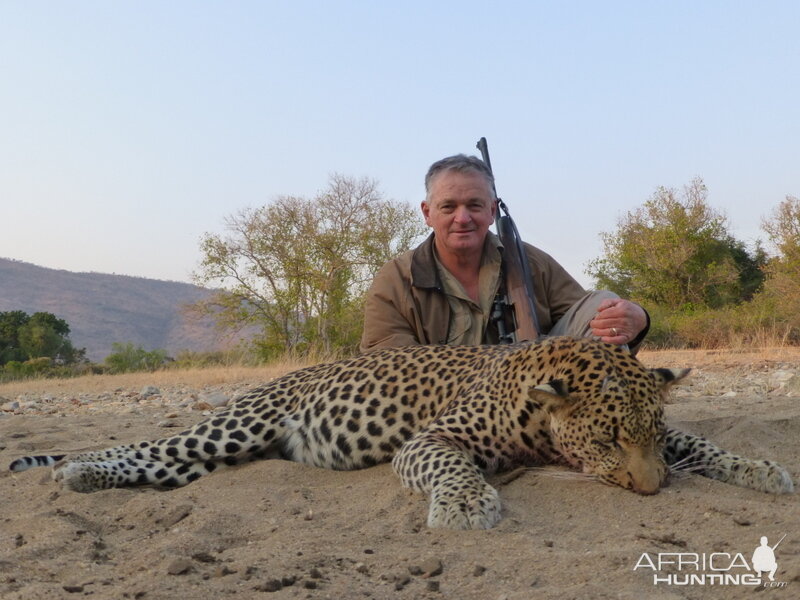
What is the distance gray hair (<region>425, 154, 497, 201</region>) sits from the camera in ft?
20.0

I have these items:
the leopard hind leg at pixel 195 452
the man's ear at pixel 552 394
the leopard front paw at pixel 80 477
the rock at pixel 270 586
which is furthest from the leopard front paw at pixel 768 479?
the leopard front paw at pixel 80 477

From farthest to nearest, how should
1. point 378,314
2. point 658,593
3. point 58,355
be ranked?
point 58,355 → point 378,314 → point 658,593

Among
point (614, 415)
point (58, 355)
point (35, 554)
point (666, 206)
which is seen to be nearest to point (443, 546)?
point (614, 415)

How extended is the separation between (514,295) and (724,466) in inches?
88.4

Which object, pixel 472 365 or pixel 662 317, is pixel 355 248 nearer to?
pixel 662 317

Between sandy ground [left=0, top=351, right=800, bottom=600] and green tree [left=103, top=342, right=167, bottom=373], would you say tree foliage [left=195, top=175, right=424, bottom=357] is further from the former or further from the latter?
sandy ground [left=0, top=351, right=800, bottom=600]

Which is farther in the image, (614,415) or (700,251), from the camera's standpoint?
(700,251)

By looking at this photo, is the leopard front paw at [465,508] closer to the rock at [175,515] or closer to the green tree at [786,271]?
the rock at [175,515]

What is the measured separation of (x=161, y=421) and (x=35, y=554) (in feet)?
15.4

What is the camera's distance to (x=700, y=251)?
3300 centimetres

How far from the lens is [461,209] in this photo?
19.6 ft

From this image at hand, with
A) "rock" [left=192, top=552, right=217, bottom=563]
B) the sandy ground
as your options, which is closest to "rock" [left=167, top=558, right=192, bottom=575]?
the sandy ground

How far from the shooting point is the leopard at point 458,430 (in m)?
3.69

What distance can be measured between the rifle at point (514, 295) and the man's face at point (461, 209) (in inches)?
10.6
